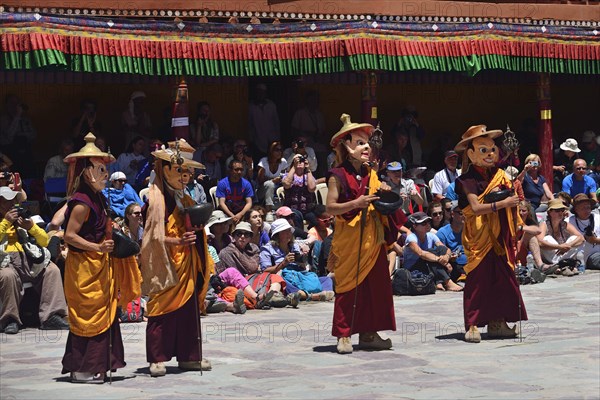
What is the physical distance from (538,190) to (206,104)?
4.36 metres

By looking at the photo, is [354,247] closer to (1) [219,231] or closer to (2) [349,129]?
(2) [349,129]

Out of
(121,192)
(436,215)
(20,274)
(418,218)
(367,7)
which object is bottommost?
(20,274)

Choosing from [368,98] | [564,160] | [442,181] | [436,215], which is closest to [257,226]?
[436,215]

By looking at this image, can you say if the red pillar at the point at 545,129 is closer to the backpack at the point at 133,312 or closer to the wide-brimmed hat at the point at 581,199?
the wide-brimmed hat at the point at 581,199

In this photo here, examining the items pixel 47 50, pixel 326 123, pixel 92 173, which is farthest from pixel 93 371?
pixel 326 123

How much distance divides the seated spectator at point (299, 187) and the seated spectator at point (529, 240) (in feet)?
8.01

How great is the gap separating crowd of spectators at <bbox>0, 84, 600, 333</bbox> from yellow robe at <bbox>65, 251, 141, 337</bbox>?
8.29 ft

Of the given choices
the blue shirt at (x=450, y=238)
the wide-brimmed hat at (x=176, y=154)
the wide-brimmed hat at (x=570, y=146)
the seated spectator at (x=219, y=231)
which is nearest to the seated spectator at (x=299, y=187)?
the seated spectator at (x=219, y=231)

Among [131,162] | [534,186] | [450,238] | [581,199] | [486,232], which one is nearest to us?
[486,232]

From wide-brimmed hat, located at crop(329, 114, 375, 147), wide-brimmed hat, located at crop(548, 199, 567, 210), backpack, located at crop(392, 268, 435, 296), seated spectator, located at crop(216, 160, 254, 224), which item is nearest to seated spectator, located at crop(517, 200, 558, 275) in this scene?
wide-brimmed hat, located at crop(548, 199, 567, 210)

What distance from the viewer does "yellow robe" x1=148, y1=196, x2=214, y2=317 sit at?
1108 centimetres

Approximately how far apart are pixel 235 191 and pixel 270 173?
1.18m

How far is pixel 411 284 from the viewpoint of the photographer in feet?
51.9

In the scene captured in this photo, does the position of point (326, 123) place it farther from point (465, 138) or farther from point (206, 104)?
point (465, 138)
